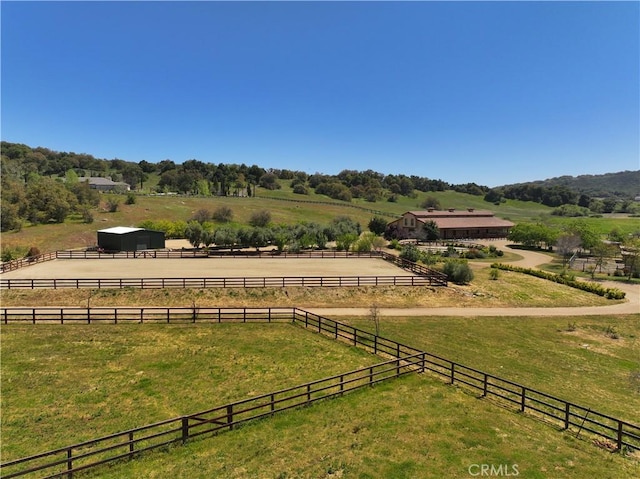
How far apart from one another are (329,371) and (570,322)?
2159cm

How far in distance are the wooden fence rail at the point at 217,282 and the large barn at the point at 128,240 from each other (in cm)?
1740

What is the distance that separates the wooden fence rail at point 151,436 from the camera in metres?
9.55

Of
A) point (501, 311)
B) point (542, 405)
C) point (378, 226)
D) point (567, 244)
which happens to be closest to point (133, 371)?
point (542, 405)

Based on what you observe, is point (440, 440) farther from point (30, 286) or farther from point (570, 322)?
point (30, 286)

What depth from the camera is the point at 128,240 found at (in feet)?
164

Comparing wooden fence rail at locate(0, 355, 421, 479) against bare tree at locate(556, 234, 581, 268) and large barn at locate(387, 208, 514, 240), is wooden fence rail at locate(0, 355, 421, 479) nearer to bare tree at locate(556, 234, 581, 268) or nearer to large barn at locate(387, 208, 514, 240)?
bare tree at locate(556, 234, 581, 268)

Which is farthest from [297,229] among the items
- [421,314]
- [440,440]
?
[440,440]

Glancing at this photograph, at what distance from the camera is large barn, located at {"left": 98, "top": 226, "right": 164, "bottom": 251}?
49.4 metres

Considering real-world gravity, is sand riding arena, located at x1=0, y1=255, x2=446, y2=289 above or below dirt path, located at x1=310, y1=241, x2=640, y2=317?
above

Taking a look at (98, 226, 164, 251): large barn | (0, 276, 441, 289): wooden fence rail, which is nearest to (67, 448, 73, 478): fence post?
(0, 276, 441, 289): wooden fence rail

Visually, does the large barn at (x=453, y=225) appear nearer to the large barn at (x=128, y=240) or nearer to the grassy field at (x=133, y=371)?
the large barn at (x=128, y=240)

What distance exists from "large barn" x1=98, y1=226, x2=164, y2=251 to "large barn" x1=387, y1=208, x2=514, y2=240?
49942 mm

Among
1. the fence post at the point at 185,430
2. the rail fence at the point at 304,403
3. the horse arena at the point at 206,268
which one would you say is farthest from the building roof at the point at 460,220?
the fence post at the point at 185,430

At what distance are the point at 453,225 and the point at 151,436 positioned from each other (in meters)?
80.9
